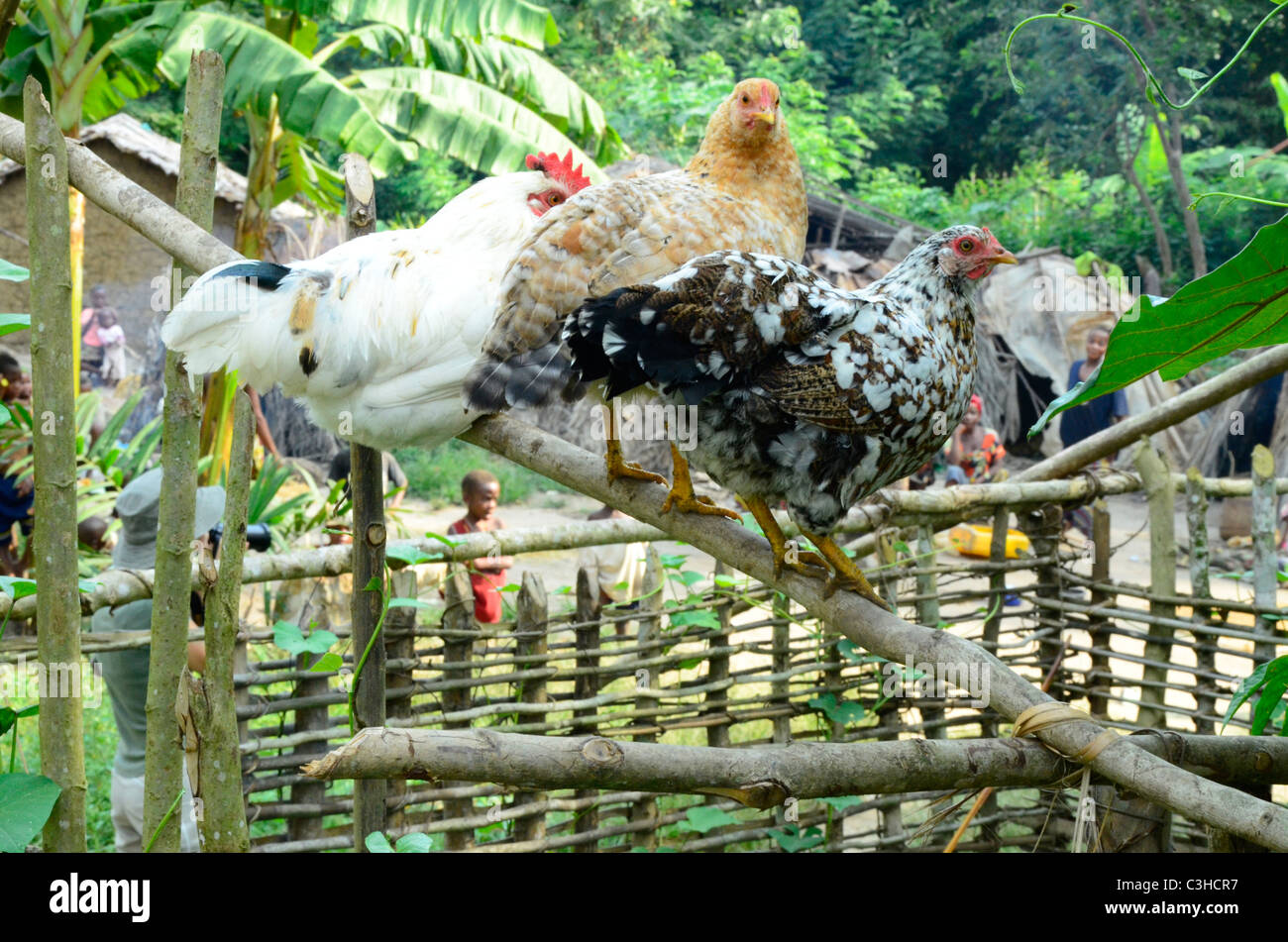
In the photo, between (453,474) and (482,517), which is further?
(453,474)

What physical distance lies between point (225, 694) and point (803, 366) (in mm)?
731

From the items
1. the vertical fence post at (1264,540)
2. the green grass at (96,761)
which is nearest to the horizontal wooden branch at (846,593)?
the vertical fence post at (1264,540)

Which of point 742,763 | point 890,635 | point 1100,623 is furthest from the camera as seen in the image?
point 1100,623

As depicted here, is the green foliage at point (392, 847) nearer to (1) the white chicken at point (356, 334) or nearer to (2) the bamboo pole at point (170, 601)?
(2) the bamboo pole at point (170, 601)

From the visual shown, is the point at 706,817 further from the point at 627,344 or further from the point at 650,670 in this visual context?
the point at 627,344

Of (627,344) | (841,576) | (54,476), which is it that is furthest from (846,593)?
(54,476)

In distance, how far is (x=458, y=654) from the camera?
2174 millimetres

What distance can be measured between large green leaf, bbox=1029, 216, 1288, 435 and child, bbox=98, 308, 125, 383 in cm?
818

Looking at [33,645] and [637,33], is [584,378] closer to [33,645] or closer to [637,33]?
[33,645]

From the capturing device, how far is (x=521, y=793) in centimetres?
223

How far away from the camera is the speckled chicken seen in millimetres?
1041

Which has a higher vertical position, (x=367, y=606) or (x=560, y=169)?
(x=560, y=169)

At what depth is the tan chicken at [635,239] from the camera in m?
1.18

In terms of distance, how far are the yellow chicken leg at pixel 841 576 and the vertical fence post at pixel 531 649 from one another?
1.09 m
